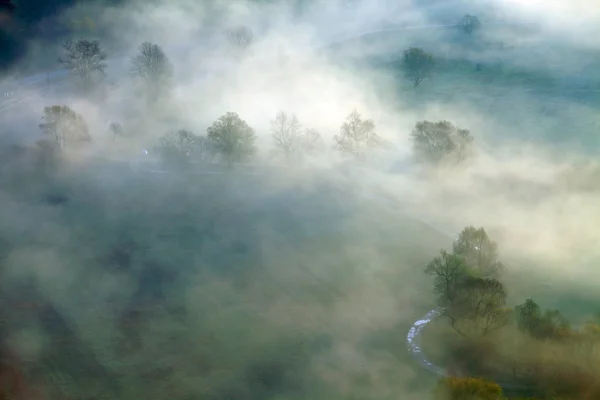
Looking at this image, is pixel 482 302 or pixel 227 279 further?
pixel 227 279

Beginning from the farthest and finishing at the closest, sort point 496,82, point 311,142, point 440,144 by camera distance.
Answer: point 496,82
point 311,142
point 440,144

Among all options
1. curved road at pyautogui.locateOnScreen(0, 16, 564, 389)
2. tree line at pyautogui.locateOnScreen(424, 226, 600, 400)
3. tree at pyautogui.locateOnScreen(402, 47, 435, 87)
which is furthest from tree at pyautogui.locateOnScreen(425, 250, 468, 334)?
tree at pyautogui.locateOnScreen(402, 47, 435, 87)

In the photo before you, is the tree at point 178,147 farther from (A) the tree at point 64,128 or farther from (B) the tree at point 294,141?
(B) the tree at point 294,141

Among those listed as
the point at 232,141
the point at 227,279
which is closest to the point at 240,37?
the point at 232,141

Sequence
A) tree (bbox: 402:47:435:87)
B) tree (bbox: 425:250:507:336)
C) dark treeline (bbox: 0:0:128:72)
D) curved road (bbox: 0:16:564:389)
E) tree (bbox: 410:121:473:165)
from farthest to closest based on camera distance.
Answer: tree (bbox: 402:47:435:87)
dark treeline (bbox: 0:0:128:72)
tree (bbox: 410:121:473:165)
tree (bbox: 425:250:507:336)
curved road (bbox: 0:16:564:389)

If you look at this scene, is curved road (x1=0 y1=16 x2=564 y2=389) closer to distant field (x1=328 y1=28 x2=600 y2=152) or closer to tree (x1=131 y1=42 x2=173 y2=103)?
distant field (x1=328 y1=28 x2=600 y2=152)

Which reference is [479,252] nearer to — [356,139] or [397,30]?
[356,139]

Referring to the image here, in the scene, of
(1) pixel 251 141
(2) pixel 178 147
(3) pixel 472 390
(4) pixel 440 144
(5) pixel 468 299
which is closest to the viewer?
(3) pixel 472 390
